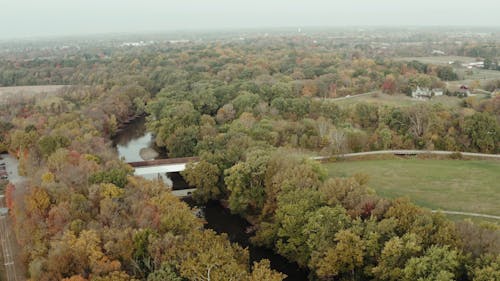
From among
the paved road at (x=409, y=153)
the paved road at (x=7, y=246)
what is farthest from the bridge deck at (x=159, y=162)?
the paved road at (x=409, y=153)

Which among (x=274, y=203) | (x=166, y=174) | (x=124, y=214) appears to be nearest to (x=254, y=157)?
(x=274, y=203)

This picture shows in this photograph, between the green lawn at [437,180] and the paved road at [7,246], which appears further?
the green lawn at [437,180]

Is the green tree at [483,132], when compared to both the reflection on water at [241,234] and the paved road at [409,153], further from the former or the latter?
the reflection on water at [241,234]

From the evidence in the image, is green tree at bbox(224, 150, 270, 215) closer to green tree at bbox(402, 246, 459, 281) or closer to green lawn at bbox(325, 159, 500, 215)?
green lawn at bbox(325, 159, 500, 215)

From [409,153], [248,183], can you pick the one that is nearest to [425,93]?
[409,153]

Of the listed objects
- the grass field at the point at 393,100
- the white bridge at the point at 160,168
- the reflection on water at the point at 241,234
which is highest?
the grass field at the point at 393,100

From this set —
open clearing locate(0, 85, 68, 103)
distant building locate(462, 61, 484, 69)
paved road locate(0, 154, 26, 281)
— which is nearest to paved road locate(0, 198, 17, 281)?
paved road locate(0, 154, 26, 281)
